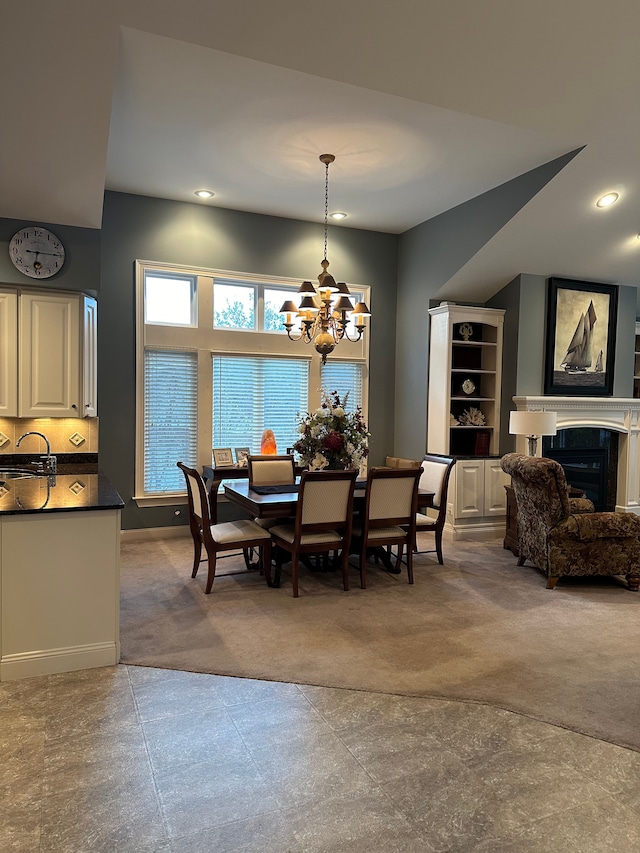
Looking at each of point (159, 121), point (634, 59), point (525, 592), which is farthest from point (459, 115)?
point (525, 592)

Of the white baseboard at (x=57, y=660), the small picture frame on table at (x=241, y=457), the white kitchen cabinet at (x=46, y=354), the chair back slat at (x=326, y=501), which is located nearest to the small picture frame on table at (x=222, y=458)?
the small picture frame on table at (x=241, y=457)

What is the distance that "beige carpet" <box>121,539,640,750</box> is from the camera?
3117 millimetres

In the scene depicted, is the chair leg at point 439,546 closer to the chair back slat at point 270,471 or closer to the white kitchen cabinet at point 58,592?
the chair back slat at point 270,471

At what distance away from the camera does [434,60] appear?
11.6 feet

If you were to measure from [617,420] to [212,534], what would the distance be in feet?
16.6

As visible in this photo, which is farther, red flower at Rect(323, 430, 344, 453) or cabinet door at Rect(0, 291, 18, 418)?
red flower at Rect(323, 430, 344, 453)

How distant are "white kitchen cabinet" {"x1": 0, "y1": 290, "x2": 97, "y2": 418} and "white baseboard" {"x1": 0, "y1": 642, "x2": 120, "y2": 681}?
217 cm

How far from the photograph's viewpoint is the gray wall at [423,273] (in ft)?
19.4

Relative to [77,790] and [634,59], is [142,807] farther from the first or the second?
[634,59]

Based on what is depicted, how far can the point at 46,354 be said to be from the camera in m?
4.73

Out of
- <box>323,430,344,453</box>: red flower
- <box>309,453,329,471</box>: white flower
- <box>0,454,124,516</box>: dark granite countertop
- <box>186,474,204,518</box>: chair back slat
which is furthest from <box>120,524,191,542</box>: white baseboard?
<box>323,430,344,453</box>: red flower

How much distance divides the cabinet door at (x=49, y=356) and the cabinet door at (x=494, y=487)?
421 centimetres

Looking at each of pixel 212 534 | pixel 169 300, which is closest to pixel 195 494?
pixel 212 534

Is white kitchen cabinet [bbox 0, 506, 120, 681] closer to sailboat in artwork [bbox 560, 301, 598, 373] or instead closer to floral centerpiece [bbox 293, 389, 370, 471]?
floral centerpiece [bbox 293, 389, 370, 471]
